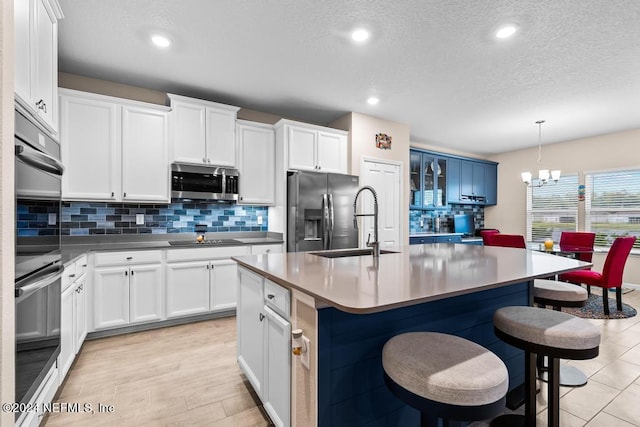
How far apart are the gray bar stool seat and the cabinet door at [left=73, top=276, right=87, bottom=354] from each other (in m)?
3.33

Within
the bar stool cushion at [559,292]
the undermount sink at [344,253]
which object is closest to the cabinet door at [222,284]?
the undermount sink at [344,253]

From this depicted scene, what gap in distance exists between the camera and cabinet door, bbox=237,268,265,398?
1734 mm

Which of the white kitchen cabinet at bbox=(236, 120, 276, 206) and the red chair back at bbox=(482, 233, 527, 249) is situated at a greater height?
the white kitchen cabinet at bbox=(236, 120, 276, 206)

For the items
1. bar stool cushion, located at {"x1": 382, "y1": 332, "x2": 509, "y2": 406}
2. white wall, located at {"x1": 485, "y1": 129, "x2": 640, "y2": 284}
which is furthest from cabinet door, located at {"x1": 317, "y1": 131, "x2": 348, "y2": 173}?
white wall, located at {"x1": 485, "y1": 129, "x2": 640, "y2": 284}

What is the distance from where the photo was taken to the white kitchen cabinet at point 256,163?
377 cm

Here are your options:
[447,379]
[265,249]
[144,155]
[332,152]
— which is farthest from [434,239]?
[447,379]

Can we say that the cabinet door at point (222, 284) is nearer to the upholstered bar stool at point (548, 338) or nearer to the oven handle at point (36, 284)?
the oven handle at point (36, 284)

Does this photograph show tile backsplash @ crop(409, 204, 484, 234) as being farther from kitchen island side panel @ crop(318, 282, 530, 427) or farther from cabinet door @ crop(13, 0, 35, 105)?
cabinet door @ crop(13, 0, 35, 105)

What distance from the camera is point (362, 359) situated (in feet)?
4.30

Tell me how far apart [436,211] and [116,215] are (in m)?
5.58

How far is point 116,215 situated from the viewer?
3312mm

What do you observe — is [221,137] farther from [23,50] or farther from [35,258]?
[35,258]

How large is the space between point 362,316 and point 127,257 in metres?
2.62

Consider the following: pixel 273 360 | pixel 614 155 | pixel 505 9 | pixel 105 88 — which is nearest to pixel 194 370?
pixel 273 360
